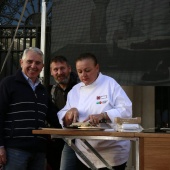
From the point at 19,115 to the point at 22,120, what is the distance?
0.14 ft

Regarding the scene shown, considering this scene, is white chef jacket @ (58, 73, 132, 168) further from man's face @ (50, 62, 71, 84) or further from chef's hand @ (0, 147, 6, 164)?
man's face @ (50, 62, 71, 84)

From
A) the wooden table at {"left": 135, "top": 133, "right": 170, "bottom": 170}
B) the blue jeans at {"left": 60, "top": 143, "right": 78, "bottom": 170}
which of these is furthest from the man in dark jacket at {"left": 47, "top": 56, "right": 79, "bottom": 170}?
the wooden table at {"left": 135, "top": 133, "right": 170, "bottom": 170}

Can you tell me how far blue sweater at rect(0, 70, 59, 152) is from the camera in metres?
2.86

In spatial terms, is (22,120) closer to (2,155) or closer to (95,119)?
(2,155)

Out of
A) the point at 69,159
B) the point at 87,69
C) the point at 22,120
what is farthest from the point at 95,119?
the point at 69,159

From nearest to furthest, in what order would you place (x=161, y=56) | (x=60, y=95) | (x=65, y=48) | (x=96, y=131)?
(x=96, y=131)
(x=60, y=95)
(x=161, y=56)
(x=65, y=48)

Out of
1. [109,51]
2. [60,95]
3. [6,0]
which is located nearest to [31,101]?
[60,95]

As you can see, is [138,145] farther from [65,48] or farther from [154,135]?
[65,48]

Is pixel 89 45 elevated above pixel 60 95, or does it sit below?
above

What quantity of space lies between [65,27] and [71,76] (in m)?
1.92

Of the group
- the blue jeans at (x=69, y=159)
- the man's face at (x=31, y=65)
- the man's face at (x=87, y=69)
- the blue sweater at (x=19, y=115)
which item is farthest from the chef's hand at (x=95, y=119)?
the blue jeans at (x=69, y=159)

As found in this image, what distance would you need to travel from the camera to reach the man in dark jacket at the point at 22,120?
2.86m

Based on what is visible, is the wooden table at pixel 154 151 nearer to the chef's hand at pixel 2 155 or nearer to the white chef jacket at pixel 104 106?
the white chef jacket at pixel 104 106

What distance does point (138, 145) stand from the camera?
2.20m
